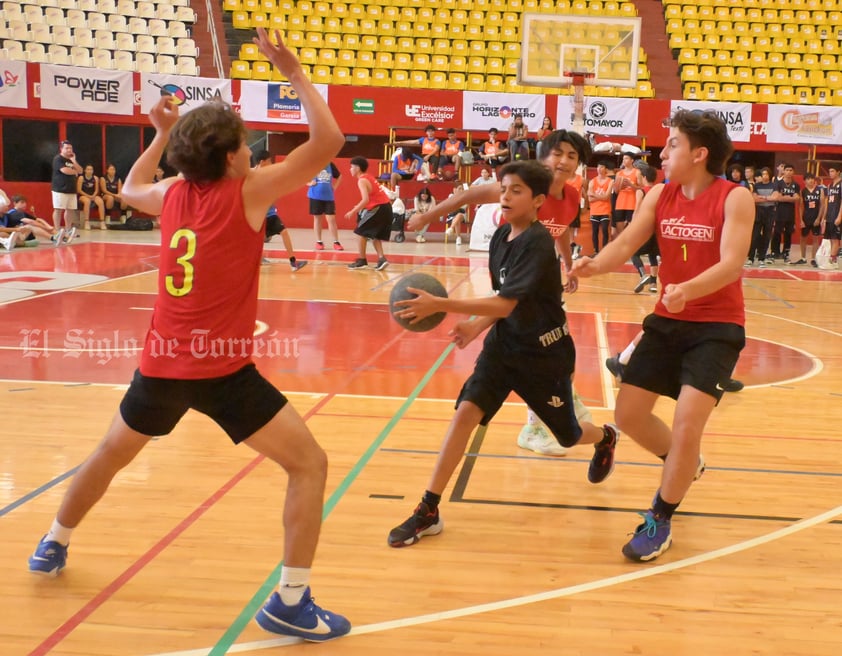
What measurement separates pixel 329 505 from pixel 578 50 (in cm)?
1583

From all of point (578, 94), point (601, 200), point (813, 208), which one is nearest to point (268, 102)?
point (578, 94)

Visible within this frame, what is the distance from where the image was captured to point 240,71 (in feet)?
77.9

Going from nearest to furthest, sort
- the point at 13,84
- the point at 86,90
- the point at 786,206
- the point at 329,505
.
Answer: the point at 329,505
the point at 786,206
the point at 13,84
the point at 86,90

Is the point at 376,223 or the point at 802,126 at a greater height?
the point at 802,126

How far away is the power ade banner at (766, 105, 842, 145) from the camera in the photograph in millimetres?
22891

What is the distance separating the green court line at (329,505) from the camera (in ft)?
11.0

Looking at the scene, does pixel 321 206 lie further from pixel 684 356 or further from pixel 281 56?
pixel 281 56

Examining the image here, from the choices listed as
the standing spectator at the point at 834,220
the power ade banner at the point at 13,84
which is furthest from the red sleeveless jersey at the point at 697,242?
the power ade banner at the point at 13,84

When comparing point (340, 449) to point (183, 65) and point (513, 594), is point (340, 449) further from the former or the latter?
point (183, 65)

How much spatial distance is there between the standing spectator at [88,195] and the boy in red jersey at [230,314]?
18.9 metres

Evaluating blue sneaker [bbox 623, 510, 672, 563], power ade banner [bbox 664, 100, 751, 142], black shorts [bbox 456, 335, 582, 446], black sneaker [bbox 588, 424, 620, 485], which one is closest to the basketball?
black shorts [bbox 456, 335, 582, 446]

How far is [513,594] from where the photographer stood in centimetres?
381

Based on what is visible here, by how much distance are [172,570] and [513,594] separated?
1.37 metres

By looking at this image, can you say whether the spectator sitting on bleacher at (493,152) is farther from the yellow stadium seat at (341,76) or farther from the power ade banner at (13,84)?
the power ade banner at (13,84)
